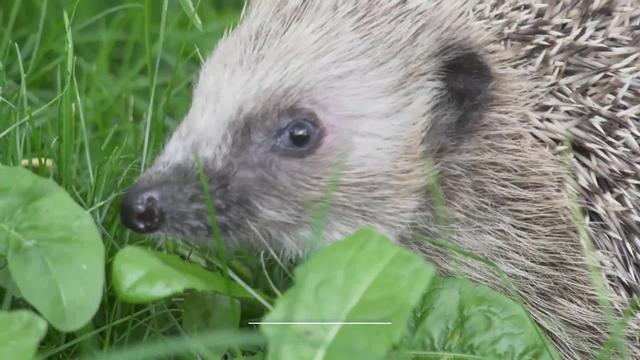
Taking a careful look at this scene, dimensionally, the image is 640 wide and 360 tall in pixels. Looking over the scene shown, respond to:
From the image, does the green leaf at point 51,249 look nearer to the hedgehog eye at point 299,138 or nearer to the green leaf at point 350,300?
the green leaf at point 350,300

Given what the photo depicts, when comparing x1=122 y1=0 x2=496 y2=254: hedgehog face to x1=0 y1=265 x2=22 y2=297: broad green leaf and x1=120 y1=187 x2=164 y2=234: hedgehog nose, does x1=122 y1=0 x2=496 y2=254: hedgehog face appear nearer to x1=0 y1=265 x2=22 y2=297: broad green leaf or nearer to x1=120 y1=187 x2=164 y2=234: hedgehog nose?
x1=120 y1=187 x2=164 y2=234: hedgehog nose

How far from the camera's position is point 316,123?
2.39 meters

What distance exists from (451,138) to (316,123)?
293 mm

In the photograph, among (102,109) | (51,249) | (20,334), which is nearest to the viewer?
(20,334)

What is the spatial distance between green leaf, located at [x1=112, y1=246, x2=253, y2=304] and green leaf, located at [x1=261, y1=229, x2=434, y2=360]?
0.26m

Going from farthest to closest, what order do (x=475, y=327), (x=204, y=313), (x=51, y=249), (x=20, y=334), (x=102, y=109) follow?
(x=102, y=109) < (x=204, y=313) < (x=475, y=327) < (x=51, y=249) < (x=20, y=334)

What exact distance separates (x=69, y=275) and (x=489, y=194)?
963 millimetres

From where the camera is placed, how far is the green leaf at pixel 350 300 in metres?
1.80

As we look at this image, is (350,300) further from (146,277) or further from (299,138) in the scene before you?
(299,138)

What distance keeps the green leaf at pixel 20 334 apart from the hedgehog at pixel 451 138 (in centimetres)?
54

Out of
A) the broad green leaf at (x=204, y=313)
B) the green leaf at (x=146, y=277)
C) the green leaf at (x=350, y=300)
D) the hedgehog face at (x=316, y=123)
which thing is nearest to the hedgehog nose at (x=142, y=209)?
the hedgehog face at (x=316, y=123)

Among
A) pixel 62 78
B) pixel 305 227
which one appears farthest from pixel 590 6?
pixel 62 78

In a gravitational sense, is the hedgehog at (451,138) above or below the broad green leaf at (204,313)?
above

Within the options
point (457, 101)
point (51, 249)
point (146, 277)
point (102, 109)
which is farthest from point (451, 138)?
point (102, 109)
